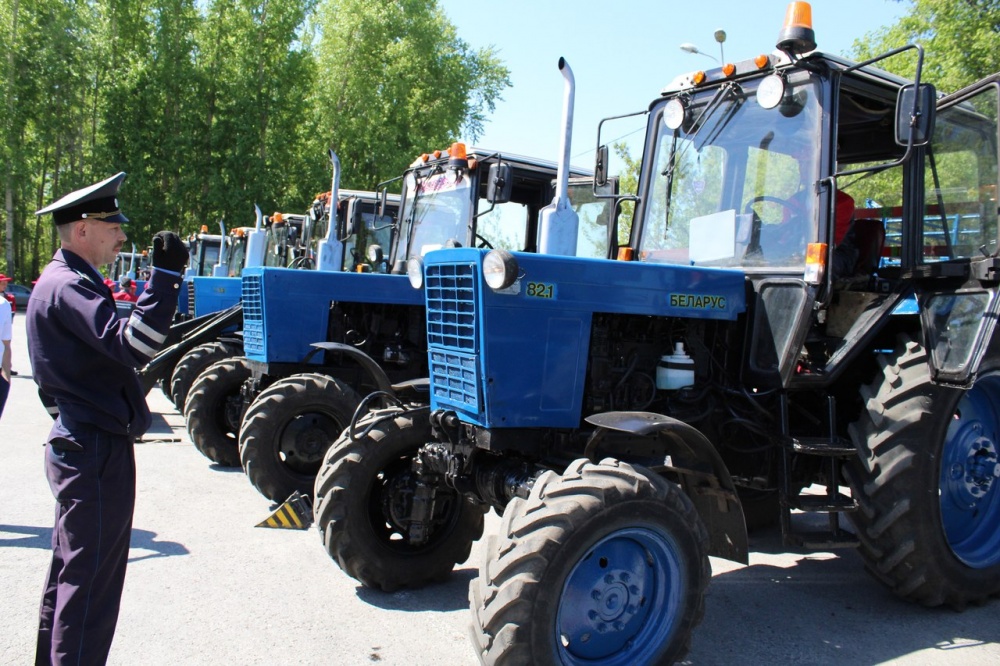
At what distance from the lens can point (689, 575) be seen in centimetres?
330

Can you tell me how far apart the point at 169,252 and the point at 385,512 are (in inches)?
79.3

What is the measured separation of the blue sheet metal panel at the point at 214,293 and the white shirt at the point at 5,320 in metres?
2.80

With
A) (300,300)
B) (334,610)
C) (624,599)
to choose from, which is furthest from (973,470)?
(300,300)

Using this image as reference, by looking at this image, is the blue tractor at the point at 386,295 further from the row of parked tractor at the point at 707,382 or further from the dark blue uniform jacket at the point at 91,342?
the dark blue uniform jacket at the point at 91,342

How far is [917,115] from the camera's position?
366cm

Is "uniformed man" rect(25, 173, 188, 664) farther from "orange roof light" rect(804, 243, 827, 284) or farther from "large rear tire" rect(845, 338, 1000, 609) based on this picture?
"large rear tire" rect(845, 338, 1000, 609)

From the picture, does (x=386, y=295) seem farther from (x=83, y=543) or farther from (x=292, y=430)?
(x=83, y=543)

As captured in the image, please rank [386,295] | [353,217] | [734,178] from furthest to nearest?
[353,217], [386,295], [734,178]

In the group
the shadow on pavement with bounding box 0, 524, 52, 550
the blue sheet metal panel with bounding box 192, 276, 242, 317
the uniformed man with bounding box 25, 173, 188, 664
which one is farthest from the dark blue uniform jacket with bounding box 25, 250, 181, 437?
the blue sheet metal panel with bounding box 192, 276, 242, 317

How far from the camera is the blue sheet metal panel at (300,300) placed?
6652 millimetres

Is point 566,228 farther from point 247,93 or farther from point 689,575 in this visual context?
point 247,93

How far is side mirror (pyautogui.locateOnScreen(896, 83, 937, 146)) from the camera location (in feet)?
12.0

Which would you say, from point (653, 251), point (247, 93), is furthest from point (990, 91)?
point (247, 93)

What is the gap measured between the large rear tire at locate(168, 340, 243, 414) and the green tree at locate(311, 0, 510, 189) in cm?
1878
